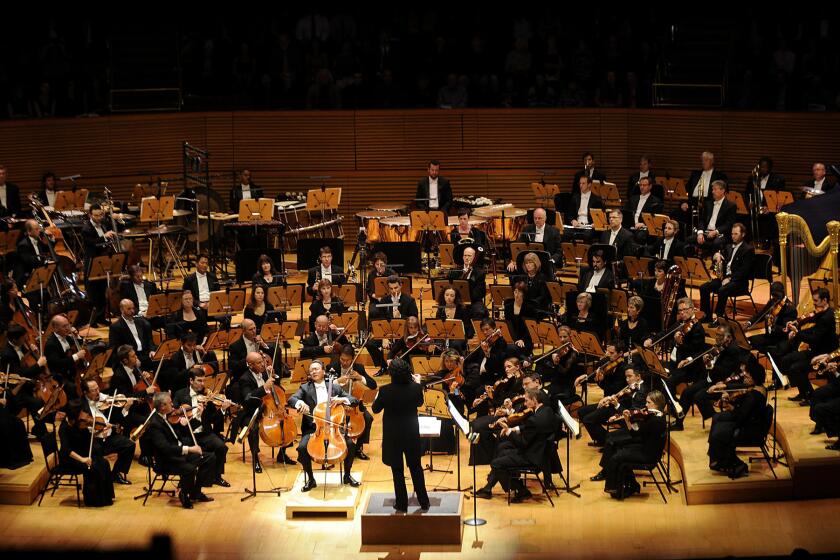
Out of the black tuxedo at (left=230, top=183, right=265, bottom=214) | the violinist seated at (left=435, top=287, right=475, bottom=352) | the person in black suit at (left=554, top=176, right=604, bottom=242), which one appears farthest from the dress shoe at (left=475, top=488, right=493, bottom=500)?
the black tuxedo at (left=230, top=183, right=265, bottom=214)

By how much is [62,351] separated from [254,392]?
2.15 metres

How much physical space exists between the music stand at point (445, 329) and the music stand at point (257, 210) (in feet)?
14.2

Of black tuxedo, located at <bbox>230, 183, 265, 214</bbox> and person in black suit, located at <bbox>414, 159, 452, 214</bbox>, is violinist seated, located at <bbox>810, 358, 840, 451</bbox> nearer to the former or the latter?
person in black suit, located at <bbox>414, 159, 452, 214</bbox>

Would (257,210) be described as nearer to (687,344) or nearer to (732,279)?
(732,279)

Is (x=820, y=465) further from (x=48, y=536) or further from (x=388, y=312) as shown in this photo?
(x=48, y=536)

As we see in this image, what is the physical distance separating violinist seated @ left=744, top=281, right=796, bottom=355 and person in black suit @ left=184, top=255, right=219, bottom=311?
19.4 feet

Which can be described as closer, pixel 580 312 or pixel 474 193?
pixel 580 312

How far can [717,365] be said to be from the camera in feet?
37.0

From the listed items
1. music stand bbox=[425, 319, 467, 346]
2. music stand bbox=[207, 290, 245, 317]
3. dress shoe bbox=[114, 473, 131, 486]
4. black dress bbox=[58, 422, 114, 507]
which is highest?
music stand bbox=[207, 290, 245, 317]

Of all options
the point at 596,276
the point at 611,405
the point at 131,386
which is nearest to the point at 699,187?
the point at 596,276

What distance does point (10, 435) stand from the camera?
10.9 meters

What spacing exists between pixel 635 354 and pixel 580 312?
1175mm

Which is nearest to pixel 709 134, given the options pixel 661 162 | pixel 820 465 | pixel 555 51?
pixel 661 162

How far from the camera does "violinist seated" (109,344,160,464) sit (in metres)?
11.4
